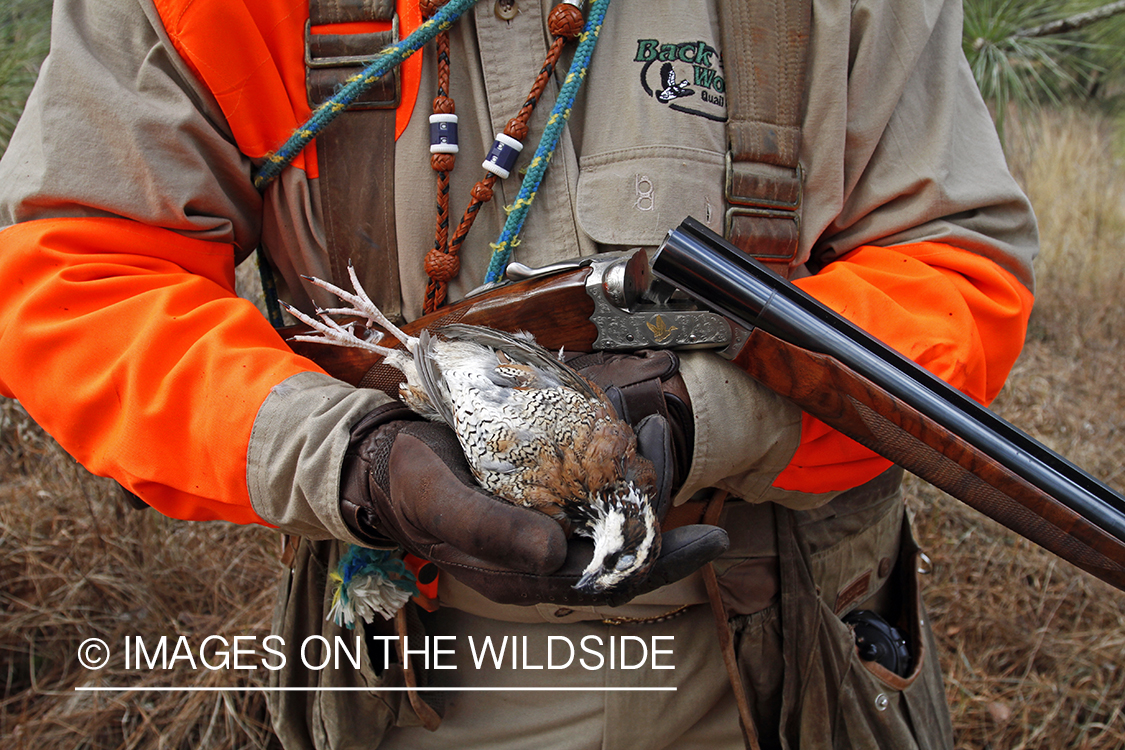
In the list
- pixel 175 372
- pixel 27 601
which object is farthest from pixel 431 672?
pixel 27 601

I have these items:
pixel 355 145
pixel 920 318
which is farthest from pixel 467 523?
pixel 920 318

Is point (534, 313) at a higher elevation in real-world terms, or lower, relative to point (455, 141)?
lower

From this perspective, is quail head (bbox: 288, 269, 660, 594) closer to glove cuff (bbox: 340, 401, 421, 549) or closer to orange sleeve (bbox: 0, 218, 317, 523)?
glove cuff (bbox: 340, 401, 421, 549)

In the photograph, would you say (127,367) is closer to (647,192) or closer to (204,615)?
(647,192)

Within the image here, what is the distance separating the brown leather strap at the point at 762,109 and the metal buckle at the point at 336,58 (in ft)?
2.47

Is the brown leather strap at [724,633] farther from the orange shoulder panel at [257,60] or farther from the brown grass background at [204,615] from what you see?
the brown grass background at [204,615]

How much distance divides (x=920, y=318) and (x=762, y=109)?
580 mm

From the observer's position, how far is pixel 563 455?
1.31 meters

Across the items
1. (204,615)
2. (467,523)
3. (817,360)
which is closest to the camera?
(467,523)

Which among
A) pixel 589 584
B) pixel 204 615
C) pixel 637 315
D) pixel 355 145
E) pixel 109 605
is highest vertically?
pixel 355 145

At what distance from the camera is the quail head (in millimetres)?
1254

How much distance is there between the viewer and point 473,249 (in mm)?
1735

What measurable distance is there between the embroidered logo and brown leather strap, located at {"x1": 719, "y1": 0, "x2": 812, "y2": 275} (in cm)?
4

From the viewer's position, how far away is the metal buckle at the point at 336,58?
162 cm
